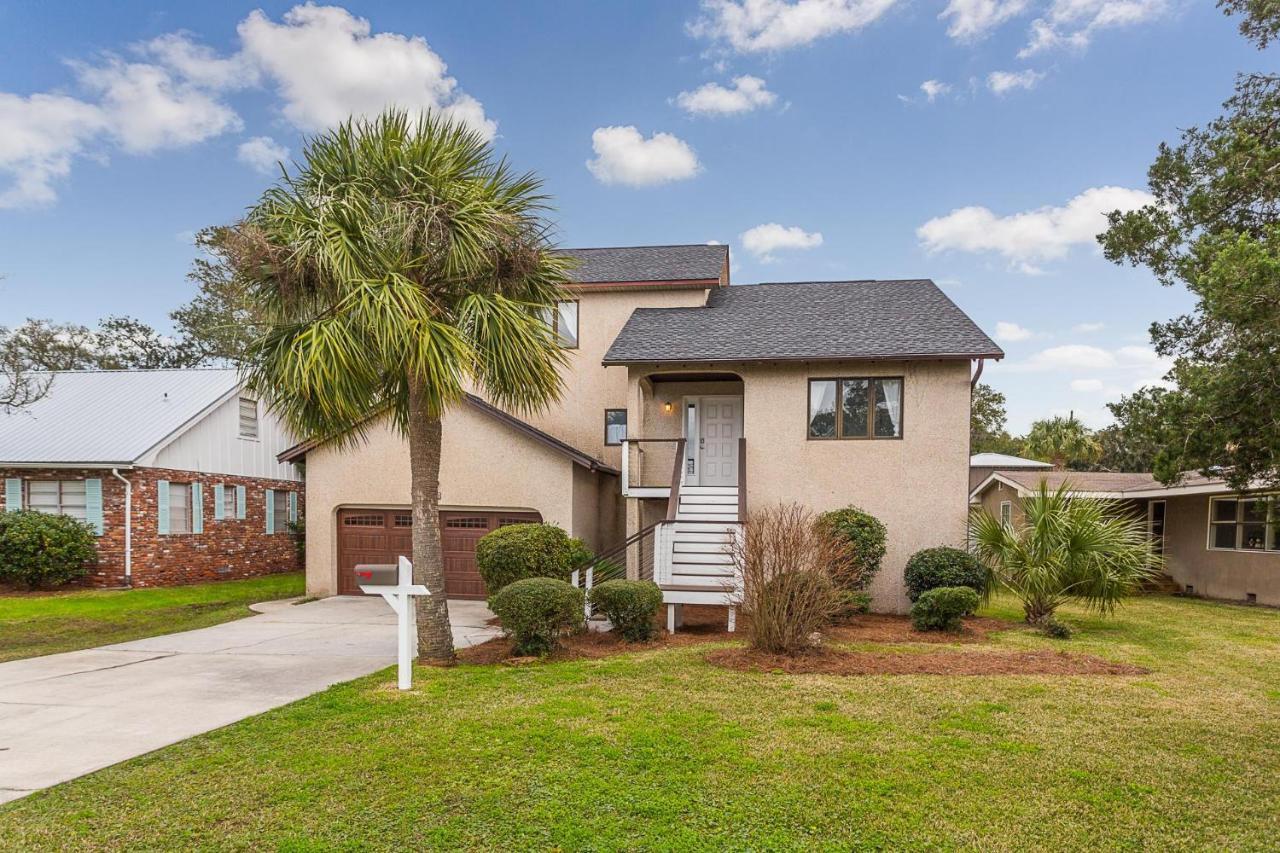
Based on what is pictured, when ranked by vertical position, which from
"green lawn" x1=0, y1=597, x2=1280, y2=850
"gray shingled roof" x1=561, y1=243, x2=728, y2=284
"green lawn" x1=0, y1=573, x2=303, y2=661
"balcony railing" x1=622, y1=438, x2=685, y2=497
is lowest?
"green lawn" x1=0, y1=573, x2=303, y2=661

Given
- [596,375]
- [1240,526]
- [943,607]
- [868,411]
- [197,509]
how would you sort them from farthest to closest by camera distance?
[197,509], [1240,526], [596,375], [868,411], [943,607]

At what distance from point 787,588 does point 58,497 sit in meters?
18.3

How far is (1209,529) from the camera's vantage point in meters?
18.5

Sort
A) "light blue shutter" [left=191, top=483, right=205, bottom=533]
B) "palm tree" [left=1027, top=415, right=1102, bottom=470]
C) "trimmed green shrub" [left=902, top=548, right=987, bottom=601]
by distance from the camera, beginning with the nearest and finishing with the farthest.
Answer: "trimmed green shrub" [left=902, top=548, right=987, bottom=601] < "light blue shutter" [left=191, top=483, right=205, bottom=533] < "palm tree" [left=1027, top=415, right=1102, bottom=470]

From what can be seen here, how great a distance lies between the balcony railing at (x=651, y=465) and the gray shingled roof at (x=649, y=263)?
4159 millimetres

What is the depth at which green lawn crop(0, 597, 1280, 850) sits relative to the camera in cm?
441

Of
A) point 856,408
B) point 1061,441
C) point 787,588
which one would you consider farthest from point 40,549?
point 1061,441

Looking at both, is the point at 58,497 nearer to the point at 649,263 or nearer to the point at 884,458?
the point at 649,263

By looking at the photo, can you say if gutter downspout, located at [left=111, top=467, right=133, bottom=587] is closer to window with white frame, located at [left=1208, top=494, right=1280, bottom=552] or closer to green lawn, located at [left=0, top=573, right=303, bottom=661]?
green lawn, located at [left=0, top=573, right=303, bottom=661]

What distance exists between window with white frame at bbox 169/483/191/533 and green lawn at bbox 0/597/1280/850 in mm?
13869

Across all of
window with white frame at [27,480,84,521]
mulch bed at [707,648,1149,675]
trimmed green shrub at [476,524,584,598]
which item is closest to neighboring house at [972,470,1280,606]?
mulch bed at [707,648,1149,675]

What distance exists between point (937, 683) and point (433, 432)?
Answer: 6550mm

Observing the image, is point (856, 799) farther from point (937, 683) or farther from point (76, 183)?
point (76, 183)

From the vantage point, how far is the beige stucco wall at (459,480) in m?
15.1
